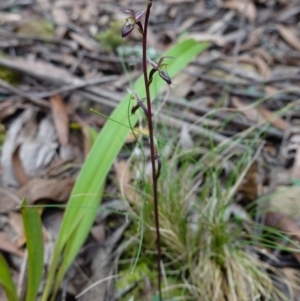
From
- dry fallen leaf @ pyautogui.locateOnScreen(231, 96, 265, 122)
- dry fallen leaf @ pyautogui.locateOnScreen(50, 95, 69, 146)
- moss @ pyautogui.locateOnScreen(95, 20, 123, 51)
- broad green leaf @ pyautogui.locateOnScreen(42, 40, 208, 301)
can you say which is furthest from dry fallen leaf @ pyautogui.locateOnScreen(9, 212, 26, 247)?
moss @ pyautogui.locateOnScreen(95, 20, 123, 51)

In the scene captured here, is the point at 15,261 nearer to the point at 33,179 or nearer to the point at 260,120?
the point at 33,179

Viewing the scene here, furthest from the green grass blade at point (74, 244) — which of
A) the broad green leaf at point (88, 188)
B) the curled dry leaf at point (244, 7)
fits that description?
the curled dry leaf at point (244, 7)

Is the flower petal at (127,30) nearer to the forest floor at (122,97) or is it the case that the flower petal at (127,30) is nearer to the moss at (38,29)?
the forest floor at (122,97)


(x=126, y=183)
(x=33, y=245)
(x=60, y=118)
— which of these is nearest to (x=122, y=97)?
(x=60, y=118)

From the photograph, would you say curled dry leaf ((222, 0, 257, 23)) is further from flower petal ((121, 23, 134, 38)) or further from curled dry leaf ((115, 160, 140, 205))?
flower petal ((121, 23, 134, 38))

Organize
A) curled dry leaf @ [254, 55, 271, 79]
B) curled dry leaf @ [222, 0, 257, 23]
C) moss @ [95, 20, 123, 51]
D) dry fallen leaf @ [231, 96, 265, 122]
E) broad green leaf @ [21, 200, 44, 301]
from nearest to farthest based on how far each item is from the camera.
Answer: broad green leaf @ [21, 200, 44, 301] → dry fallen leaf @ [231, 96, 265, 122] → curled dry leaf @ [254, 55, 271, 79] → moss @ [95, 20, 123, 51] → curled dry leaf @ [222, 0, 257, 23]

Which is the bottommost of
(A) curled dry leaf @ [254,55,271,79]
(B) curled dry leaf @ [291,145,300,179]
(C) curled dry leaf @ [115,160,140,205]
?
(C) curled dry leaf @ [115,160,140,205]

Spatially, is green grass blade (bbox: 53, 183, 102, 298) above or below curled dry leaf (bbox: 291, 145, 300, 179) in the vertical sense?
below

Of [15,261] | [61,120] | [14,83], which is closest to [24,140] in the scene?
[61,120]
